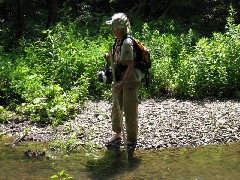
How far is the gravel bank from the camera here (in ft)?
24.9

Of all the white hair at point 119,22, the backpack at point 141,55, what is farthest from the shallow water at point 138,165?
the white hair at point 119,22

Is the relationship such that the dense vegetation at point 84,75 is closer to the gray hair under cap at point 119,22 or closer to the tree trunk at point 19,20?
the gray hair under cap at point 119,22

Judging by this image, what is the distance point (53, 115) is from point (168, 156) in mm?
2970

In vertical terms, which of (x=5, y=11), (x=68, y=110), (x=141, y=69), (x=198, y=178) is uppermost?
(x=5, y=11)

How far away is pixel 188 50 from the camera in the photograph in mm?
11508

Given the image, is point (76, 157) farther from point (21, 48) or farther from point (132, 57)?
point (21, 48)

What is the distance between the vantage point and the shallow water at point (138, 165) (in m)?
6.21

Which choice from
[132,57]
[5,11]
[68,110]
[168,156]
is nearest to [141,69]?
[132,57]

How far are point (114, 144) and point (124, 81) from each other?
1.32 m

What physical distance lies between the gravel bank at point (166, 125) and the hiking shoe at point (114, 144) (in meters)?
0.13

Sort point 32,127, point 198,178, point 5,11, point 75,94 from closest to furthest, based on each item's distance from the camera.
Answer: point 198,178 < point 32,127 < point 75,94 < point 5,11

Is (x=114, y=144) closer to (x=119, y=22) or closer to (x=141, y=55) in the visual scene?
(x=141, y=55)

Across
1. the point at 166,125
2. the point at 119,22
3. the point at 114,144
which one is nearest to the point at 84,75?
the point at 166,125

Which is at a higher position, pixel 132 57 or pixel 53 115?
pixel 132 57
